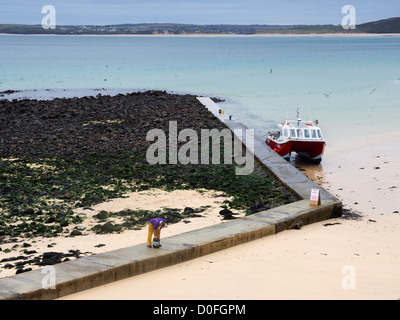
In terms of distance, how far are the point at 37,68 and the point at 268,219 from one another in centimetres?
8150

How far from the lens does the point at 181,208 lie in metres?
15.7

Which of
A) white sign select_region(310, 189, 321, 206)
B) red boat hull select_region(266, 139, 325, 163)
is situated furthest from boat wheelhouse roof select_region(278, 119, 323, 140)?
white sign select_region(310, 189, 321, 206)

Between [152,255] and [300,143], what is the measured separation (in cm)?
1518

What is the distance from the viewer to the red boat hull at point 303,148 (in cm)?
2411

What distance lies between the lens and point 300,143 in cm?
2428

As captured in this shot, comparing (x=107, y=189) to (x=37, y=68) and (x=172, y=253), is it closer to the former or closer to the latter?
(x=172, y=253)

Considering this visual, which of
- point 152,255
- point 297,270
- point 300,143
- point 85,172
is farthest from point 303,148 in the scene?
point 152,255

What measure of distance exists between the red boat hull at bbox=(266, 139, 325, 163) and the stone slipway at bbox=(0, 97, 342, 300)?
830 centimetres

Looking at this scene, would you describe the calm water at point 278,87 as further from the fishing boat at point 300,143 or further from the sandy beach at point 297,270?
the sandy beach at point 297,270

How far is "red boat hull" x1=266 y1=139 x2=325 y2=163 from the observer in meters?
24.1

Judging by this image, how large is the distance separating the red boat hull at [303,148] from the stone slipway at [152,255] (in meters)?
8.30

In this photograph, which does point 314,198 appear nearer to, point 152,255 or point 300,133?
point 152,255

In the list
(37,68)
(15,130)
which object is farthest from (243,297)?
(37,68)

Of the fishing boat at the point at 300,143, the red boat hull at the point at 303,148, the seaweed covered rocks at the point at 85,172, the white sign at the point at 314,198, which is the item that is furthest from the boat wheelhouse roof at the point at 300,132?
the white sign at the point at 314,198
